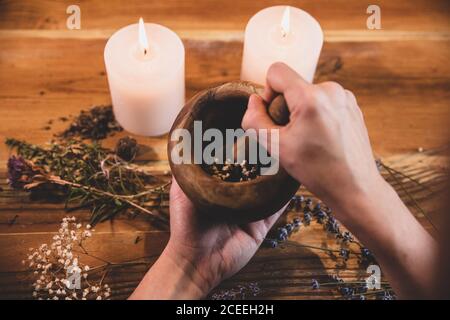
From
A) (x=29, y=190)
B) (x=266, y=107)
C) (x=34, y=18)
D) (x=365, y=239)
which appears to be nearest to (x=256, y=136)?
(x=266, y=107)

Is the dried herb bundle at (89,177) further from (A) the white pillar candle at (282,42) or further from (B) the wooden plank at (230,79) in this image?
(A) the white pillar candle at (282,42)

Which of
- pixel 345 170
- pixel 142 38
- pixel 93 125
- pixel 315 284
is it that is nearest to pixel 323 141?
Answer: pixel 345 170

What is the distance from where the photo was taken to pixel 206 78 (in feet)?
3.40

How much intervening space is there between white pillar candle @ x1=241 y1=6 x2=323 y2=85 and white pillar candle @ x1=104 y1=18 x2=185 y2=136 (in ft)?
0.47

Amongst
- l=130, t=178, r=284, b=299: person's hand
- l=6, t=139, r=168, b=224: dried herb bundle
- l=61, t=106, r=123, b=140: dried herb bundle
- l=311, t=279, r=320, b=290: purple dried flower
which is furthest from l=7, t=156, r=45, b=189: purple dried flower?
l=311, t=279, r=320, b=290: purple dried flower

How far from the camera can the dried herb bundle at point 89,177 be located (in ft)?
2.86

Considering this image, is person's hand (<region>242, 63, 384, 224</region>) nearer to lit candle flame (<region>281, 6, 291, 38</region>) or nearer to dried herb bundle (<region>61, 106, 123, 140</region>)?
lit candle flame (<region>281, 6, 291, 38</region>)

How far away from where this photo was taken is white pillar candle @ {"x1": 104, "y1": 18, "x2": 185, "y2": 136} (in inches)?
33.9

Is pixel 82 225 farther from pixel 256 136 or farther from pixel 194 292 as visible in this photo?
pixel 256 136

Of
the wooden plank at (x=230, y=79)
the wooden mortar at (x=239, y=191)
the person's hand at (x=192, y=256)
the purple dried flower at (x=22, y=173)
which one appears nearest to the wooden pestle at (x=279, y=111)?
the wooden mortar at (x=239, y=191)

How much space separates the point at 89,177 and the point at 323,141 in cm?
47

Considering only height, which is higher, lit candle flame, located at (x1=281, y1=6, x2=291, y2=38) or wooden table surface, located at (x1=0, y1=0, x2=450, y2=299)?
lit candle flame, located at (x1=281, y1=6, x2=291, y2=38)

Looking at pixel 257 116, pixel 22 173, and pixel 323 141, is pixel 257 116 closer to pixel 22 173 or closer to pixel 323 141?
pixel 323 141

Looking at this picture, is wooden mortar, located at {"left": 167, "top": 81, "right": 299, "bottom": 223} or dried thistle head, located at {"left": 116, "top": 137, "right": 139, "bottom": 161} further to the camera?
dried thistle head, located at {"left": 116, "top": 137, "right": 139, "bottom": 161}
